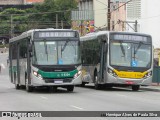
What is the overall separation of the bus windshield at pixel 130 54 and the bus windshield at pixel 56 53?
9.58 feet

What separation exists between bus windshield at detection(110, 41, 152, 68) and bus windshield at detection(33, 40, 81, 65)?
115 inches

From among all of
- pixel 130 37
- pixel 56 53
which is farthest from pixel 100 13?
pixel 56 53

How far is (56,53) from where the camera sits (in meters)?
27.2

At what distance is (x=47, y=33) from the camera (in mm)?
27547

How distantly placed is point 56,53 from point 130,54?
4747 mm

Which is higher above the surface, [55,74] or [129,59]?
[129,59]

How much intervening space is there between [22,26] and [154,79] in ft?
→ 349

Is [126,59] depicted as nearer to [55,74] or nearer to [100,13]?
[55,74]

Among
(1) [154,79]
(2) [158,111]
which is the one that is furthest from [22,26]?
(2) [158,111]

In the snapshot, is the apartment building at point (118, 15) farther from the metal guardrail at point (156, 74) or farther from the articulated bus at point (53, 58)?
the articulated bus at point (53, 58)

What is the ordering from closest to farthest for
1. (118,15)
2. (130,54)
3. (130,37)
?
1. (130,54)
2. (130,37)
3. (118,15)

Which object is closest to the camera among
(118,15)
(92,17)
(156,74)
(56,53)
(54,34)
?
(56,53)

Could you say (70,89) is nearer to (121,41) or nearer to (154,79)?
(121,41)

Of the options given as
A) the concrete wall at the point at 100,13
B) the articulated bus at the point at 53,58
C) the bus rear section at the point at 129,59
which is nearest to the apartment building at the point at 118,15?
the concrete wall at the point at 100,13
